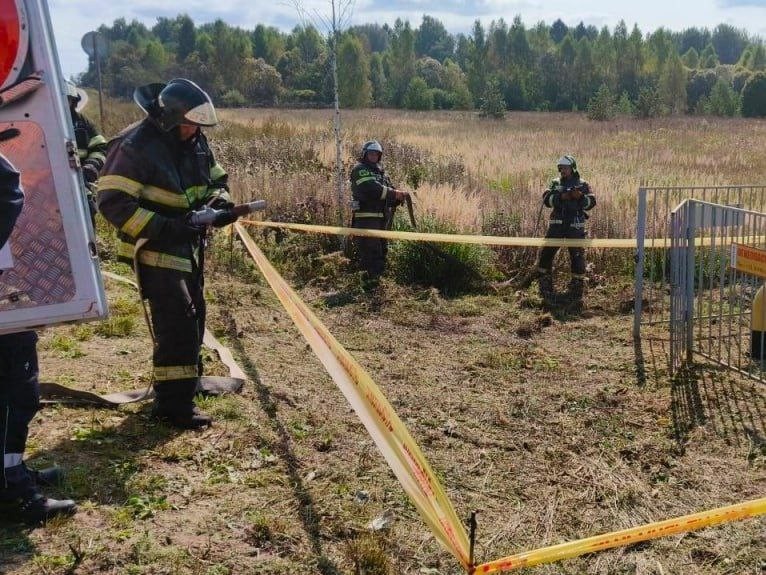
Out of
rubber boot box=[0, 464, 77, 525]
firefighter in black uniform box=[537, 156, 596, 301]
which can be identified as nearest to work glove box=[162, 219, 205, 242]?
rubber boot box=[0, 464, 77, 525]

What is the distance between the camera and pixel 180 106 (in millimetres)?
3881

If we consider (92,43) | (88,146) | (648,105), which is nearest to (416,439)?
(88,146)

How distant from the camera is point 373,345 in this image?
6.54m

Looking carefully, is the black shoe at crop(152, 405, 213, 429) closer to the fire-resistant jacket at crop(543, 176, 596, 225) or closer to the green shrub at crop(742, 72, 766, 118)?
the fire-resistant jacket at crop(543, 176, 596, 225)

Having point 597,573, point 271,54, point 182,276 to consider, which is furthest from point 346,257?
point 271,54

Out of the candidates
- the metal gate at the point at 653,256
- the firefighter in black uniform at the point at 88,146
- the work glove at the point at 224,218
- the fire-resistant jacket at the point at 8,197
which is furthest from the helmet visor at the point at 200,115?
the metal gate at the point at 653,256

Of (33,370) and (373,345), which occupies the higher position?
(33,370)

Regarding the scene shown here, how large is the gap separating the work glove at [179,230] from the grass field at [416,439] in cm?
114

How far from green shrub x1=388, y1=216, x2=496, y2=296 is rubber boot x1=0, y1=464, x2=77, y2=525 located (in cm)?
571

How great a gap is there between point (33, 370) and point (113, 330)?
2.92 m

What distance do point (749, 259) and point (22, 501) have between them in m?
4.70

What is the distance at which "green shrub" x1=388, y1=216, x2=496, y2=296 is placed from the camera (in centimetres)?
852

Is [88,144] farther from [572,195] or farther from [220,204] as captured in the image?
[572,195]

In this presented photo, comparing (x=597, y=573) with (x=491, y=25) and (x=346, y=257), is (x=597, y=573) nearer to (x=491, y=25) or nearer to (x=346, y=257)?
(x=346, y=257)
